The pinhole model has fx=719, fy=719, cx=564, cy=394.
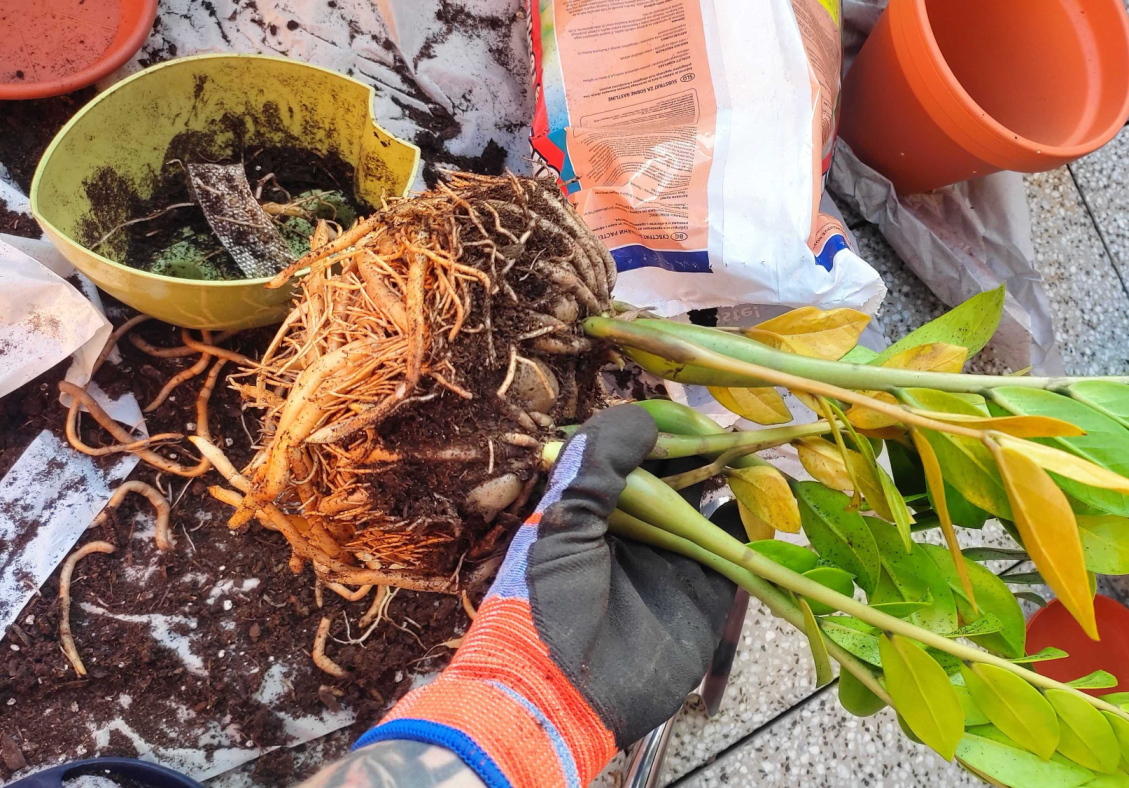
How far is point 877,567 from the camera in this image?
562mm

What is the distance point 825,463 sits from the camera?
582 mm

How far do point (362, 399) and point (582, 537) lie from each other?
195mm

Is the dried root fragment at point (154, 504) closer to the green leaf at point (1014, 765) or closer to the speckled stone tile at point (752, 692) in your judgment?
the speckled stone tile at point (752, 692)

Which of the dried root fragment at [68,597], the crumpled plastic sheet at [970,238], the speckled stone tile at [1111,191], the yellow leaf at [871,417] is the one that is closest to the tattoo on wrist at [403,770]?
the yellow leaf at [871,417]

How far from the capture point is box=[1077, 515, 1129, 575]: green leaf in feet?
1.61

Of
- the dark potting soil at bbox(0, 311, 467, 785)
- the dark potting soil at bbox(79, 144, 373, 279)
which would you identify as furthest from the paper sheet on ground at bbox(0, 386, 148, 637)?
the dark potting soil at bbox(79, 144, 373, 279)

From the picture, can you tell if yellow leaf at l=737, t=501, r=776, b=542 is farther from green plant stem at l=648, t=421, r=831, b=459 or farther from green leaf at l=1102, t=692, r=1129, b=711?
green leaf at l=1102, t=692, r=1129, b=711

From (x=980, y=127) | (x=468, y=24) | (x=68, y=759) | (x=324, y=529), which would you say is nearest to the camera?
(x=324, y=529)

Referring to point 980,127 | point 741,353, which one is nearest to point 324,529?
point 741,353

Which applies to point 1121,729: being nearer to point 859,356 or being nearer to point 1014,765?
point 1014,765

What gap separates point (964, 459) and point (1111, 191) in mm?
1166

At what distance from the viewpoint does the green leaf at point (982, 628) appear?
52 cm

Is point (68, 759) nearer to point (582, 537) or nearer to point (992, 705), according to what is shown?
point (582, 537)

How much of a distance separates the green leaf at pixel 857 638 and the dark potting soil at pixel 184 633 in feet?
1.54
